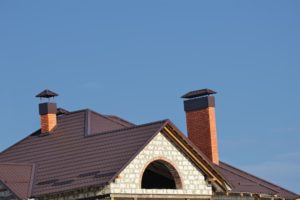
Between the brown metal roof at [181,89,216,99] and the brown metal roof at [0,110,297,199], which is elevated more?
the brown metal roof at [181,89,216,99]

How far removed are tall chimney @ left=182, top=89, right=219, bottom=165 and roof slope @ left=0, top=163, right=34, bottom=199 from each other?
8889 mm

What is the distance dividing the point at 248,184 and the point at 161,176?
3.94 m

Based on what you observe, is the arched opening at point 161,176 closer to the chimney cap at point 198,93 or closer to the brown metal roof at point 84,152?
the brown metal roof at point 84,152

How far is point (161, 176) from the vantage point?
36.7m

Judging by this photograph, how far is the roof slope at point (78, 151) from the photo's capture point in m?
32.3

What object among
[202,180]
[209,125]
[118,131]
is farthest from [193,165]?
[209,125]

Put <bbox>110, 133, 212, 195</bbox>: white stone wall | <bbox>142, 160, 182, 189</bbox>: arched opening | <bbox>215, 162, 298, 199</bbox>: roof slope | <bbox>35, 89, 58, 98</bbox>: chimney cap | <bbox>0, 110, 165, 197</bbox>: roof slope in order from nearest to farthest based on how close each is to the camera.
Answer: <bbox>110, 133, 212, 195</bbox>: white stone wall, <bbox>0, 110, 165, 197</bbox>: roof slope, <bbox>142, 160, 182, 189</bbox>: arched opening, <bbox>215, 162, 298, 199</bbox>: roof slope, <bbox>35, 89, 58, 98</bbox>: chimney cap

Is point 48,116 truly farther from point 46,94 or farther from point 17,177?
point 17,177

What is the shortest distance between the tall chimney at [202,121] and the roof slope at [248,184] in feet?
3.10

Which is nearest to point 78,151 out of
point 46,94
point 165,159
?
point 165,159

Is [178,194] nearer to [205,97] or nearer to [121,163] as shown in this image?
[121,163]

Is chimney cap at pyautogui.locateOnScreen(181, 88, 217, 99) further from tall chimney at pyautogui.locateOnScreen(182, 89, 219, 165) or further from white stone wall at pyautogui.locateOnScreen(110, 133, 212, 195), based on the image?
white stone wall at pyautogui.locateOnScreen(110, 133, 212, 195)

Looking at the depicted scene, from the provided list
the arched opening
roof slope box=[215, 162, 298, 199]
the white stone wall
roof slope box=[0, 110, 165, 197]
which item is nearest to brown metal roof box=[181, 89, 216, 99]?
roof slope box=[215, 162, 298, 199]

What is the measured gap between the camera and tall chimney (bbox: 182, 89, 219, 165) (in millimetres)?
40406
